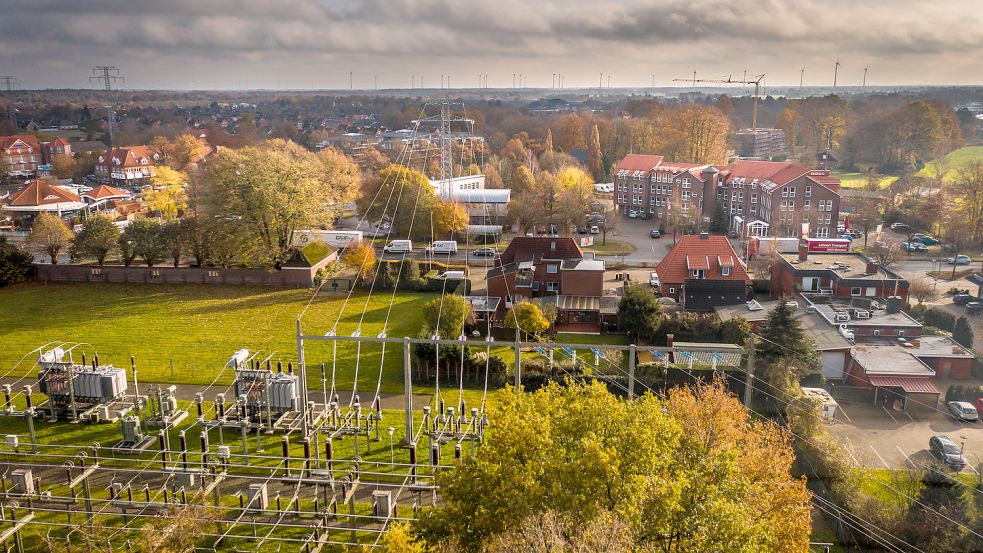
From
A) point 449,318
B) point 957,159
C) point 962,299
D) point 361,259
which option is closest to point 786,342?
point 449,318

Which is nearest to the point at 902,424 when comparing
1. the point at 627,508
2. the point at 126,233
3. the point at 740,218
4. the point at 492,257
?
the point at 627,508

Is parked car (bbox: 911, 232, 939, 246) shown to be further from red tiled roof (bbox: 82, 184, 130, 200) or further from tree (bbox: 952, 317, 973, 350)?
red tiled roof (bbox: 82, 184, 130, 200)

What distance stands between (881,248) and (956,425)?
12.0 meters

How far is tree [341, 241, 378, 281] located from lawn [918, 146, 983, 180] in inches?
1361

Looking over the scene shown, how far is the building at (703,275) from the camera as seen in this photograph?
64.6ft

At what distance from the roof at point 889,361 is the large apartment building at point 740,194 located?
45.5 feet

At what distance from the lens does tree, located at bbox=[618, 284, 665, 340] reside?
17.7 m

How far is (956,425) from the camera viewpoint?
13.7 m

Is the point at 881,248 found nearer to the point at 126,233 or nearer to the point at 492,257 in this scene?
the point at 492,257

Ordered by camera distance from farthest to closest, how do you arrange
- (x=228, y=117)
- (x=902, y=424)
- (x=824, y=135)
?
1. (x=228, y=117)
2. (x=824, y=135)
3. (x=902, y=424)

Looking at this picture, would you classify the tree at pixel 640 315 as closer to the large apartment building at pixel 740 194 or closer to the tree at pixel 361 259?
the tree at pixel 361 259

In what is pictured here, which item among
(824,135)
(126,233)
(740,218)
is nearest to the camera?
(126,233)

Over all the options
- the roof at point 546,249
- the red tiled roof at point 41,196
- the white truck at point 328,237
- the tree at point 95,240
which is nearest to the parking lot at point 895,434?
the roof at point 546,249

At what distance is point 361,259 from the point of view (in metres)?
23.7
